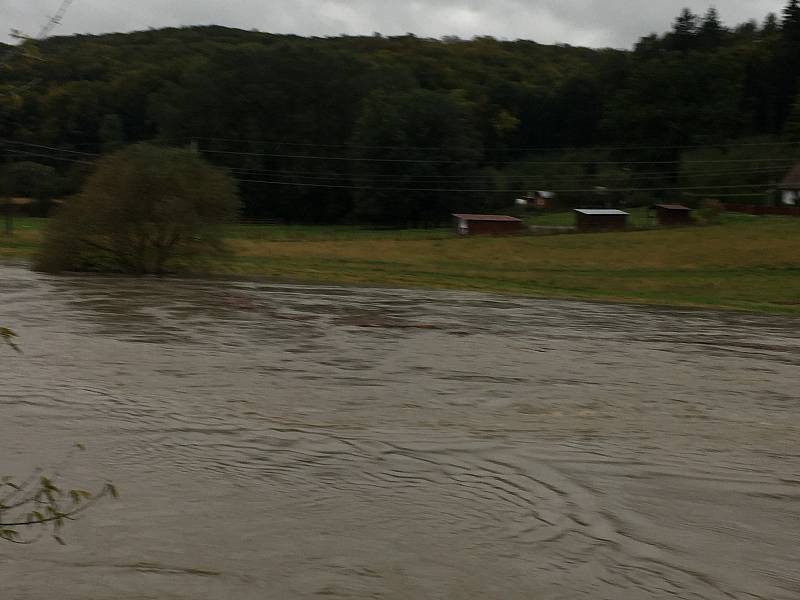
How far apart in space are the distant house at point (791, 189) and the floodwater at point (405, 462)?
6223cm

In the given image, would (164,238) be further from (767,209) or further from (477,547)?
(767,209)

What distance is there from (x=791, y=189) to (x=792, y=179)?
A: 5.87ft

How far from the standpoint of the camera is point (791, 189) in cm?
8112

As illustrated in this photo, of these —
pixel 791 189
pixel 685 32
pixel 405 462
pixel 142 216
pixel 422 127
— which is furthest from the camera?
pixel 685 32

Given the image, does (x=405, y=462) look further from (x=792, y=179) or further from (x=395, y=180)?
(x=792, y=179)

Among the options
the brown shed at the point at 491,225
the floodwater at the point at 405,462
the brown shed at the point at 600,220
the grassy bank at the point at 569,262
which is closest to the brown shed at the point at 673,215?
the grassy bank at the point at 569,262

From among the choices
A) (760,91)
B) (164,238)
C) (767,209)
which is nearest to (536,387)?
(164,238)

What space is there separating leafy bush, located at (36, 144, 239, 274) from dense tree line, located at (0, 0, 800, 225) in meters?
27.2

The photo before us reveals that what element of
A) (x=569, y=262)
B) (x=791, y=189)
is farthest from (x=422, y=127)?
(x=569, y=262)

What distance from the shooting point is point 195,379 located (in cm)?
1672

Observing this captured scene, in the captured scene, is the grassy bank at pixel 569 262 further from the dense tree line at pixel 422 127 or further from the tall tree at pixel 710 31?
the tall tree at pixel 710 31

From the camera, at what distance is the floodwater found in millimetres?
8211

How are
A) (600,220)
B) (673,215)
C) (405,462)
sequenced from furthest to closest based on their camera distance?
(673,215), (600,220), (405,462)

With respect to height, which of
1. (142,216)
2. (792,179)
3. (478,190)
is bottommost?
(142,216)
